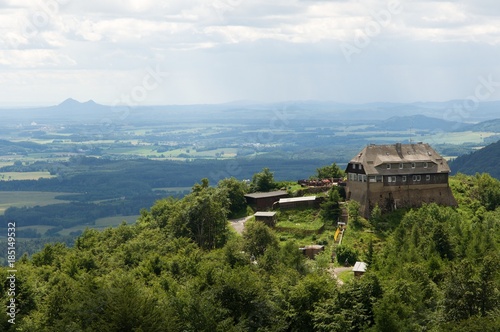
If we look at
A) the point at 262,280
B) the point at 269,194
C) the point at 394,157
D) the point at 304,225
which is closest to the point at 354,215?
the point at 304,225

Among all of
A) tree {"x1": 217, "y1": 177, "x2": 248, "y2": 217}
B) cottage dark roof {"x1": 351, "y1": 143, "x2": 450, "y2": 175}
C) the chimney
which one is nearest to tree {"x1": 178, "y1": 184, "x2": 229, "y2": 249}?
tree {"x1": 217, "y1": 177, "x2": 248, "y2": 217}

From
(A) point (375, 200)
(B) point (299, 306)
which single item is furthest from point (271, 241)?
(B) point (299, 306)

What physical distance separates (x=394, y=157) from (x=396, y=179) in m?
2.39

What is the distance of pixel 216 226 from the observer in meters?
81.1

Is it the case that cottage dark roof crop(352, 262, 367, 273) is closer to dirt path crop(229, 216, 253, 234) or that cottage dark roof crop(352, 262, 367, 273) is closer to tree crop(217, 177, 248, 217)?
dirt path crop(229, 216, 253, 234)

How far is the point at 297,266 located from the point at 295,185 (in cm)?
2825

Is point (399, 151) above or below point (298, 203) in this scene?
above

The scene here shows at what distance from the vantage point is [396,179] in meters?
81.9

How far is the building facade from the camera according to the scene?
81.4 meters

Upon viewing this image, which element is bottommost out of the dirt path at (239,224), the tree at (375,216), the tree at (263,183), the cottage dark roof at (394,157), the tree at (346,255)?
the tree at (346,255)

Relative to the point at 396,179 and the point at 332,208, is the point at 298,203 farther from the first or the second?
the point at 396,179

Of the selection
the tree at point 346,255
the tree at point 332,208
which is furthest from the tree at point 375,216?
the tree at point 346,255

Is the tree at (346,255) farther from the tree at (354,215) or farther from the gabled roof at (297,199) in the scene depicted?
the gabled roof at (297,199)

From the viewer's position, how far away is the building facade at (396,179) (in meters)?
81.4
